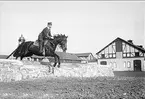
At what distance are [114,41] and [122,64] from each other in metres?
5.33

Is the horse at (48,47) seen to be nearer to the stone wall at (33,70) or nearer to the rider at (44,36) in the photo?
the rider at (44,36)

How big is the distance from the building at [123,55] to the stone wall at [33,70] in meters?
26.2

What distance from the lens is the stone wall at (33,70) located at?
1086 centimetres

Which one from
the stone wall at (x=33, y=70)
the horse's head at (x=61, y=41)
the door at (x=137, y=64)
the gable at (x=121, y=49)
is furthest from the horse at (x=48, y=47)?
the door at (x=137, y=64)

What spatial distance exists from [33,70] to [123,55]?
34.6m

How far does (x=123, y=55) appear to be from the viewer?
44.5 m

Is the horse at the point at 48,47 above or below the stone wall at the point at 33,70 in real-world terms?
above

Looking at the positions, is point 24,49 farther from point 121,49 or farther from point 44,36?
point 121,49

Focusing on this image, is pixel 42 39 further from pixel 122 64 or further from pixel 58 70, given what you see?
pixel 122 64

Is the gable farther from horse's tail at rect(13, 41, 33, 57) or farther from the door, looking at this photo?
horse's tail at rect(13, 41, 33, 57)

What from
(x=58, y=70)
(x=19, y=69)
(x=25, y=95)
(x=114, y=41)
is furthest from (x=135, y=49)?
(x=25, y=95)

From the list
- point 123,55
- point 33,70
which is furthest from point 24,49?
point 123,55

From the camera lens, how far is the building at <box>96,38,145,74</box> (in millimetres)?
42562

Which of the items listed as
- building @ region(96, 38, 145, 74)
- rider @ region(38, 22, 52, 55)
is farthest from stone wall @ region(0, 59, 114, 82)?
building @ region(96, 38, 145, 74)
